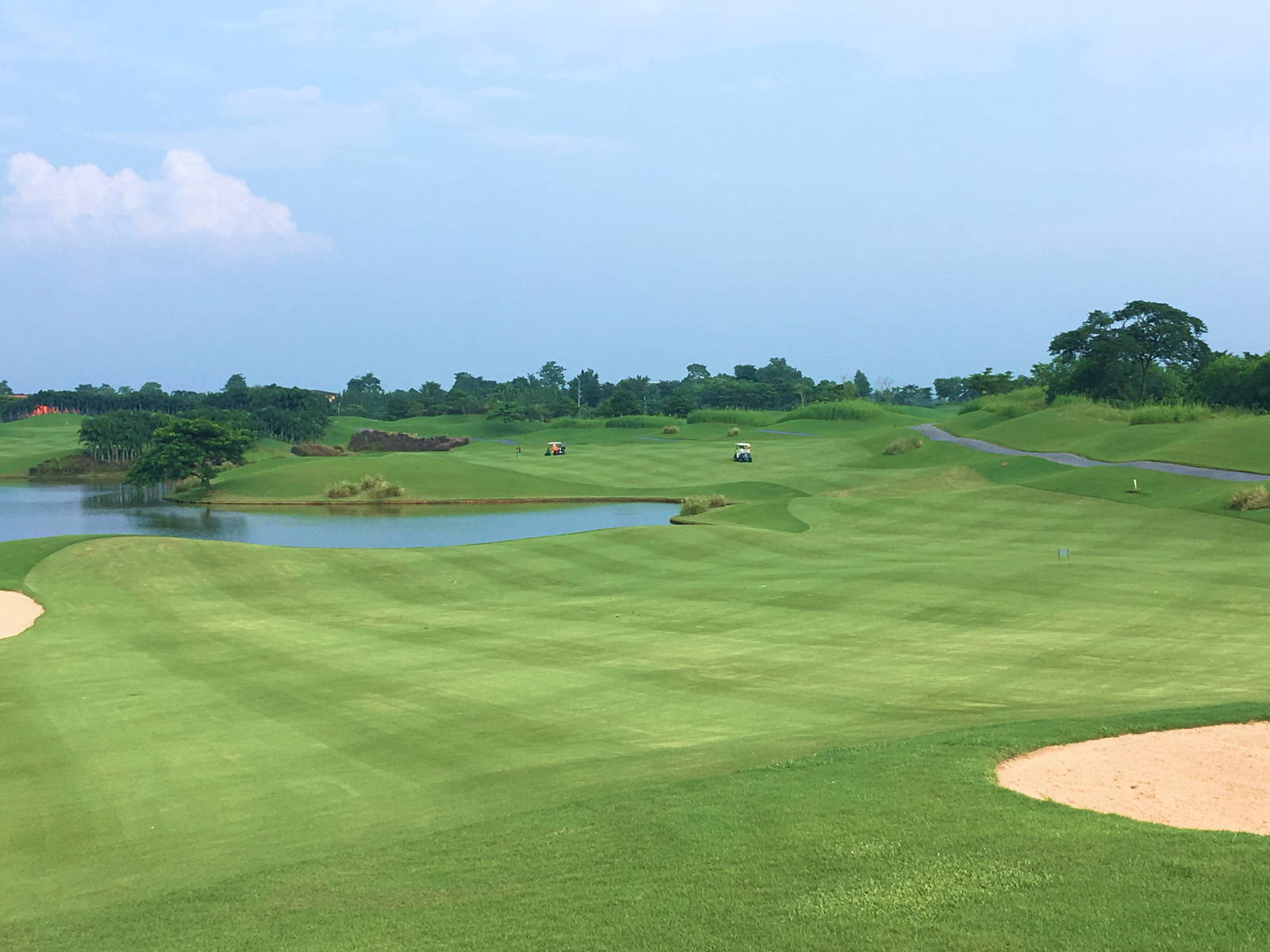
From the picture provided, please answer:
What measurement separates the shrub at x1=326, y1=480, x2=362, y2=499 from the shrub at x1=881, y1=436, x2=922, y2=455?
4066 cm

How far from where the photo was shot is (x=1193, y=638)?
21.0m

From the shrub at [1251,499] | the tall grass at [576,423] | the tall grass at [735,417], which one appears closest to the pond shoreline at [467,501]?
the shrub at [1251,499]

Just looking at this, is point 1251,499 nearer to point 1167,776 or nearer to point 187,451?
point 1167,776

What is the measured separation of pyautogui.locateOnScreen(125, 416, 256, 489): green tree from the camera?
85875 mm

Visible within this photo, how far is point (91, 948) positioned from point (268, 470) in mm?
84757

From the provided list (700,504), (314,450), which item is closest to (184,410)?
(314,450)

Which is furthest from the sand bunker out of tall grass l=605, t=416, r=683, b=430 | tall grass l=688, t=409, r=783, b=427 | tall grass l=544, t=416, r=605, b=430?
tall grass l=544, t=416, r=605, b=430

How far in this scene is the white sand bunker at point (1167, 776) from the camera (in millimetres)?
9695

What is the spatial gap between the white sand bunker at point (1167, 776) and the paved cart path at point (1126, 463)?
1765 inches

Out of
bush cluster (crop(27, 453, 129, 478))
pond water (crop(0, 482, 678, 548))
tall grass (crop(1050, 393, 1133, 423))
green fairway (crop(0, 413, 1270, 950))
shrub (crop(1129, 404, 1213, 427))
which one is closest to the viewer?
green fairway (crop(0, 413, 1270, 950))

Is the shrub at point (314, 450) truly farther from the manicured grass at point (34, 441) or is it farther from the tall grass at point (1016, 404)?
the tall grass at point (1016, 404)

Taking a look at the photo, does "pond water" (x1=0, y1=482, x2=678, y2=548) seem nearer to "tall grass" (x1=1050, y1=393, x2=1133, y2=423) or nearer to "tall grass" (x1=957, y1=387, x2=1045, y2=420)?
"tall grass" (x1=1050, y1=393, x2=1133, y2=423)

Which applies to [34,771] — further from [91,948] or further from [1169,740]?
[1169,740]

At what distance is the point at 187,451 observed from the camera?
8625 cm
